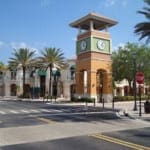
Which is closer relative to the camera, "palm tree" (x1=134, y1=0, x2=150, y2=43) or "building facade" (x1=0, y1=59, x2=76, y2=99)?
"palm tree" (x1=134, y1=0, x2=150, y2=43)

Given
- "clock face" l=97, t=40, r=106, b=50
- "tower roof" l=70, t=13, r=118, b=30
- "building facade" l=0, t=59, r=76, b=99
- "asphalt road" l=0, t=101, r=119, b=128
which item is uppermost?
"tower roof" l=70, t=13, r=118, b=30

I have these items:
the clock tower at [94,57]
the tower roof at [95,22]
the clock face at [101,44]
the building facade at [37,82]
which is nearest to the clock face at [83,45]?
the clock tower at [94,57]

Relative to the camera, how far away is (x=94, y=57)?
2307 inches

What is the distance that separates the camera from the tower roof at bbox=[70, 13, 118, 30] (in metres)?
58.3

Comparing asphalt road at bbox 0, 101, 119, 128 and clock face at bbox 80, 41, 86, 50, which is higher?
clock face at bbox 80, 41, 86, 50

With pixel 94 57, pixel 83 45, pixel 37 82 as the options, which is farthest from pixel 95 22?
pixel 37 82

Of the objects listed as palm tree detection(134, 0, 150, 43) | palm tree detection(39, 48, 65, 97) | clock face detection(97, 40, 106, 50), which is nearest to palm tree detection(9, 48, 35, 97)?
palm tree detection(39, 48, 65, 97)

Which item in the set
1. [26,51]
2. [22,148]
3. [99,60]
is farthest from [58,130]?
[26,51]

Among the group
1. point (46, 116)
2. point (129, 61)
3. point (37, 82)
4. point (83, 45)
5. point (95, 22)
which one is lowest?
point (46, 116)

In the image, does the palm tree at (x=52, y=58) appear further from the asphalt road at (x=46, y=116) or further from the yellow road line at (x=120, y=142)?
the yellow road line at (x=120, y=142)

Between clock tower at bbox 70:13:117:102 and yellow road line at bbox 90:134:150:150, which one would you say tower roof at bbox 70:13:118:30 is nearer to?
clock tower at bbox 70:13:117:102

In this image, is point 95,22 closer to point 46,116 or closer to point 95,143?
point 46,116

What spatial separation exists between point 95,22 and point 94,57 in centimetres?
588

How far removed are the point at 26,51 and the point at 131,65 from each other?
30429 millimetres
